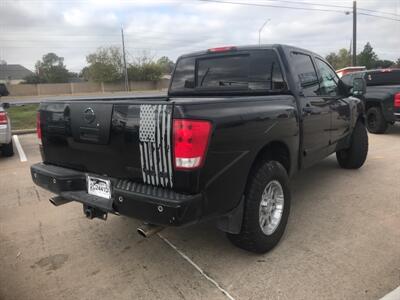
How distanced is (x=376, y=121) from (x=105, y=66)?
5972 cm

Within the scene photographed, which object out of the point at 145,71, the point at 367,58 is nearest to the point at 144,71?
the point at 145,71

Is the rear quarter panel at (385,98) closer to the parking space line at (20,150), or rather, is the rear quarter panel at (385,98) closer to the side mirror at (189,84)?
the side mirror at (189,84)

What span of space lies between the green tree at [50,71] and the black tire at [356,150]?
7972 centimetres

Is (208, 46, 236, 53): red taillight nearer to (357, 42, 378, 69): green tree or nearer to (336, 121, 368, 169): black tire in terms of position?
(336, 121, 368, 169): black tire

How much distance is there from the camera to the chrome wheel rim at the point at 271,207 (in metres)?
3.38

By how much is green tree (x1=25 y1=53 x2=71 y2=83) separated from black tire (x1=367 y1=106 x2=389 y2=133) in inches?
3033

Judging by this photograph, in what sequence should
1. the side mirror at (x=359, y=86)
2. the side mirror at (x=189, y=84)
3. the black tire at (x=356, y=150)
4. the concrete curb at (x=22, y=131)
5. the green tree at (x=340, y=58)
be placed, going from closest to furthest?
the side mirror at (x=189, y=84), the side mirror at (x=359, y=86), the black tire at (x=356, y=150), the concrete curb at (x=22, y=131), the green tree at (x=340, y=58)

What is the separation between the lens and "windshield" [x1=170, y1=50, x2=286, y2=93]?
4.15 m

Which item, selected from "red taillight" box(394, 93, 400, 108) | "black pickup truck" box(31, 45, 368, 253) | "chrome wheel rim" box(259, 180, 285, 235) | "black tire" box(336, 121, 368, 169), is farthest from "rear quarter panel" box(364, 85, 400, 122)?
"chrome wheel rim" box(259, 180, 285, 235)

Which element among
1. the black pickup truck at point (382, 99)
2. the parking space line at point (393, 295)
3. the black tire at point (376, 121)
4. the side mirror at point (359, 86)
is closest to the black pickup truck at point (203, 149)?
the parking space line at point (393, 295)

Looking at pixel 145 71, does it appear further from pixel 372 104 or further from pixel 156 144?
pixel 156 144

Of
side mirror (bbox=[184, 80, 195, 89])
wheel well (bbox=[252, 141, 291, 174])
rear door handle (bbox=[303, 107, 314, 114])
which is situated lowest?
wheel well (bbox=[252, 141, 291, 174])

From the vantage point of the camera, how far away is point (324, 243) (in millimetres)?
3641

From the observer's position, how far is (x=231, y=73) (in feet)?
14.5
